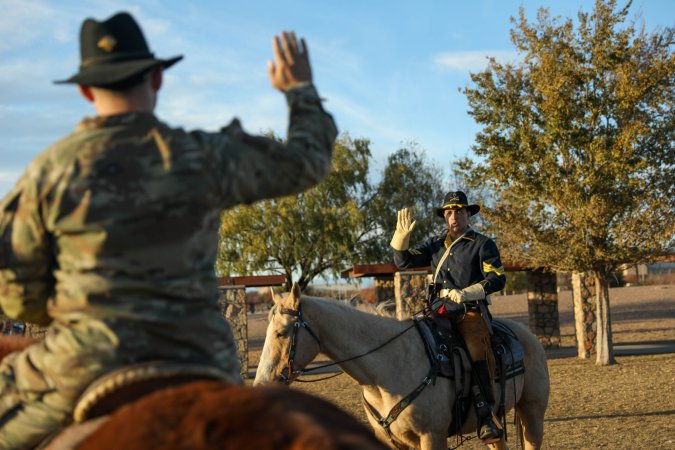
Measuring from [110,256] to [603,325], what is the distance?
2025 centimetres

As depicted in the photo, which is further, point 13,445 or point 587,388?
point 587,388

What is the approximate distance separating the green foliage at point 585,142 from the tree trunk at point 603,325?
698 millimetres

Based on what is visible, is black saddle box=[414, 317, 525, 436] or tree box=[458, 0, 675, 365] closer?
black saddle box=[414, 317, 525, 436]

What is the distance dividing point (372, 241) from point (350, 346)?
33665 mm

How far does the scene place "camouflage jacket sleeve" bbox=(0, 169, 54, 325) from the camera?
2.20 metres

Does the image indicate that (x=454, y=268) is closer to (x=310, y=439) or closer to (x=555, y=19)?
(x=310, y=439)

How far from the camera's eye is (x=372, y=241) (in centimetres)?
4069

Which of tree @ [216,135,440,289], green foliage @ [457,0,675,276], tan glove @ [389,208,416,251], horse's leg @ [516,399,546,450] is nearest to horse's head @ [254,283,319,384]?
tan glove @ [389,208,416,251]

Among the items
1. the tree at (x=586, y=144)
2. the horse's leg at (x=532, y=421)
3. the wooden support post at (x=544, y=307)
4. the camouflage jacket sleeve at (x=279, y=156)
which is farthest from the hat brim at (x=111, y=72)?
the wooden support post at (x=544, y=307)

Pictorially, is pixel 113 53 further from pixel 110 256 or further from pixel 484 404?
pixel 484 404

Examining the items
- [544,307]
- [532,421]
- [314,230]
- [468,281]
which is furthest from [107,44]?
[314,230]

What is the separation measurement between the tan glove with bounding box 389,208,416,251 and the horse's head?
97cm

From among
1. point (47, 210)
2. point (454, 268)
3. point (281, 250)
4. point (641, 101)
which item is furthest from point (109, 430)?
point (281, 250)

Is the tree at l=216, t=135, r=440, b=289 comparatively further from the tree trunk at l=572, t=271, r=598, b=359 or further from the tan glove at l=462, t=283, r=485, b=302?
the tan glove at l=462, t=283, r=485, b=302
